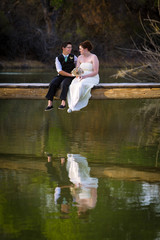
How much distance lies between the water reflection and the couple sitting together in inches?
75.1

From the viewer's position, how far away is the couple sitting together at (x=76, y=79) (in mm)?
9266

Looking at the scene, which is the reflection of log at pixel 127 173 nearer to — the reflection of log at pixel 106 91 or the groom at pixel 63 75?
the groom at pixel 63 75

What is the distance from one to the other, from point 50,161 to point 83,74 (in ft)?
8.35

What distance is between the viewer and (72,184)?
231 inches

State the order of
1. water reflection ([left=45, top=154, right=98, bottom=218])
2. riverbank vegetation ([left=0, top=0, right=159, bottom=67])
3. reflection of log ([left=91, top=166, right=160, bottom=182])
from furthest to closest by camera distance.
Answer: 1. riverbank vegetation ([left=0, top=0, right=159, bottom=67])
2. reflection of log ([left=91, top=166, right=160, bottom=182])
3. water reflection ([left=45, top=154, right=98, bottom=218])

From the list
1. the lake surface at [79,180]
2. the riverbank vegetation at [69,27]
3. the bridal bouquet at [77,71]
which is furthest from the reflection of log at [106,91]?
the riverbank vegetation at [69,27]

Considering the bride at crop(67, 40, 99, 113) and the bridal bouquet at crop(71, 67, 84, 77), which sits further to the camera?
the bride at crop(67, 40, 99, 113)

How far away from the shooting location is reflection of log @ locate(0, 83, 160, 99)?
9.44m

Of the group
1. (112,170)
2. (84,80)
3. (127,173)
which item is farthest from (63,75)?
(127,173)

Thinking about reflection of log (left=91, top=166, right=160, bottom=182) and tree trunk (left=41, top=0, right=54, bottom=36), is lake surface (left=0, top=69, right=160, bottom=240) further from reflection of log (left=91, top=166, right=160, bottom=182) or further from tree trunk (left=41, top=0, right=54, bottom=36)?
tree trunk (left=41, top=0, right=54, bottom=36)

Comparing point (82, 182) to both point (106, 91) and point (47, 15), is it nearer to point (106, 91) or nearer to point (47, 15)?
point (106, 91)

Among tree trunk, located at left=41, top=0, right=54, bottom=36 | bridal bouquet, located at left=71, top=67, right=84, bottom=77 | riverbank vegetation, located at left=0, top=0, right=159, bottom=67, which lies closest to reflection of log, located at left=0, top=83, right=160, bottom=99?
bridal bouquet, located at left=71, top=67, right=84, bottom=77

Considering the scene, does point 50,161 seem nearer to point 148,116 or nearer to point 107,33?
point 148,116

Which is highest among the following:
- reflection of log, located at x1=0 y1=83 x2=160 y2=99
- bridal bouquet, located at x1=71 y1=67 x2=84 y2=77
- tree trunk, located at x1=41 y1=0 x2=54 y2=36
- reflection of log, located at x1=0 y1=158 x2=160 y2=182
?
tree trunk, located at x1=41 y1=0 x2=54 y2=36
